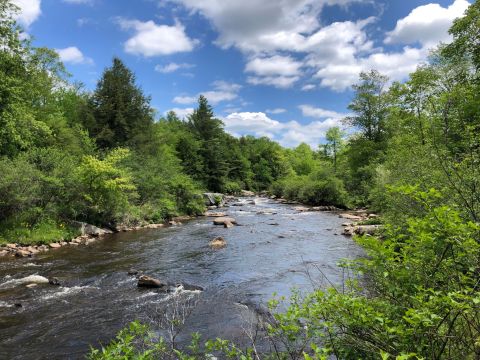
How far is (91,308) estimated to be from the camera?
31.3ft

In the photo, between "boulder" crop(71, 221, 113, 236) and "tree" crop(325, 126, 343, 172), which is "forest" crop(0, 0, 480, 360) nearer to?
"boulder" crop(71, 221, 113, 236)

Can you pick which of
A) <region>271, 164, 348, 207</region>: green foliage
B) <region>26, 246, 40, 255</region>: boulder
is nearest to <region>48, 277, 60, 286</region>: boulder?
<region>26, 246, 40, 255</region>: boulder

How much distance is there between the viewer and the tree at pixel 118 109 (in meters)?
34.2

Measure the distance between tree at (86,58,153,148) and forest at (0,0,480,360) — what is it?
128 mm

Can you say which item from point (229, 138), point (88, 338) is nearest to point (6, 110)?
point (88, 338)

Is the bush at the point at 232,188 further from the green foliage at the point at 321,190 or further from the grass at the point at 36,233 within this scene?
the grass at the point at 36,233

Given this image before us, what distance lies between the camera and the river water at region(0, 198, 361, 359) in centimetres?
799

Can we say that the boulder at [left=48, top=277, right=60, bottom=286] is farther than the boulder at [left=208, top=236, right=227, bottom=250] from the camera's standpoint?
No

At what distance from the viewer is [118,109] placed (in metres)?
34.8

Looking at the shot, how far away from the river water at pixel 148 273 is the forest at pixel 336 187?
117 centimetres

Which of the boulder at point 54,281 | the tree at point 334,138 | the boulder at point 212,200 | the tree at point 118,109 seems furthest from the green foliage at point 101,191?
the tree at point 334,138

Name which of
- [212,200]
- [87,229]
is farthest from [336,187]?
[87,229]

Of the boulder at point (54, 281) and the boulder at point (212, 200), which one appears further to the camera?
the boulder at point (212, 200)

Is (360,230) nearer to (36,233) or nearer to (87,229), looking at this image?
(87,229)
